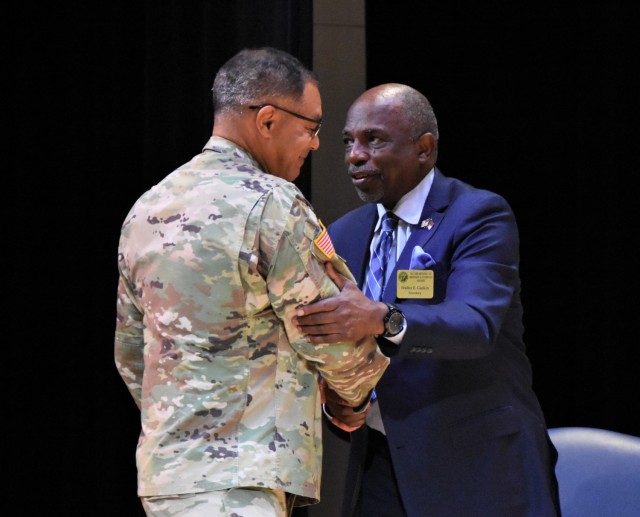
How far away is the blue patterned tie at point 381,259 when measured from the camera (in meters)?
2.98

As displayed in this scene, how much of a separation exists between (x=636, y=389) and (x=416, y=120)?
81.7 inches

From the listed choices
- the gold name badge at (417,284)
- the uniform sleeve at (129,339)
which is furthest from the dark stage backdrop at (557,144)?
the uniform sleeve at (129,339)

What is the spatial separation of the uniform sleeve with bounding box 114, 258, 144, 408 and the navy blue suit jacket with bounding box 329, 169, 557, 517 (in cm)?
71

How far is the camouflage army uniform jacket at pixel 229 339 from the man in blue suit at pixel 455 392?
0.46 m

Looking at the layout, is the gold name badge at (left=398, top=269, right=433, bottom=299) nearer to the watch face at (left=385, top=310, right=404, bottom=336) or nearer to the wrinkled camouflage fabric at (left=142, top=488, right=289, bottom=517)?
the watch face at (left=385, top=310, right=404, bottom=336)

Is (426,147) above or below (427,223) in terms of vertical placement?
above

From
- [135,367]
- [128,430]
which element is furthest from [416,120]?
[128,430]

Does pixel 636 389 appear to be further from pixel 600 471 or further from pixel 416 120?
pixel 416 120

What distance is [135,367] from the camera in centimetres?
246

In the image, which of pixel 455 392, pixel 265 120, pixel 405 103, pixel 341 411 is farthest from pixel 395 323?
pixel 405 103

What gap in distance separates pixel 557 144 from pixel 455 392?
2.15 meters

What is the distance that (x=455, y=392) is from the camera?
9.29 feet

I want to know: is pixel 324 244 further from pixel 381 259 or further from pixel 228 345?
pixel 381 259

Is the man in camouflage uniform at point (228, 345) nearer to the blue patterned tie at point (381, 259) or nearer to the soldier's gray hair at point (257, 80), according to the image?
the soldier's gray hair at point (257, 80)
